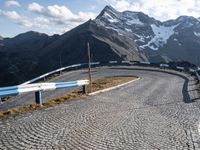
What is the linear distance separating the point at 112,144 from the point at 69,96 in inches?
341

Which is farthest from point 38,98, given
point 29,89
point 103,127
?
point 103,127

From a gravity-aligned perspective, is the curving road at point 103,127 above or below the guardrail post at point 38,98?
below

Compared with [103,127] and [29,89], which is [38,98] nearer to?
[29,89]

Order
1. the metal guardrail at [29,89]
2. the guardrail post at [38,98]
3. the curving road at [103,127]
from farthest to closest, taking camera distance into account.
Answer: the guardrail post at [38,98]
the metal guardrail at [29,89]
the curving road at [103,127]

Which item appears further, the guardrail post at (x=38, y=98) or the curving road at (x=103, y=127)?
Answer: the guardrail post at (x=38, y=98)

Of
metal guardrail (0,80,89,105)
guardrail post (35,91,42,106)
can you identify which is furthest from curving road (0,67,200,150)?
metal guardrail (0,80,89,105)

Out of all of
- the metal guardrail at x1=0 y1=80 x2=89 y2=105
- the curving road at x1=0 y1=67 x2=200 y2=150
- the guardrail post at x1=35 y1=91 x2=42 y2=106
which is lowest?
the curving road at x1=0 y1=67 x2=200 y2=150

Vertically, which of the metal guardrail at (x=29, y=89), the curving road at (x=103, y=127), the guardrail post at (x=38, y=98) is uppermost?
the metal guardrail at (x=29, y=89)

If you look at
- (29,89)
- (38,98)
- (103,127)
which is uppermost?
(29,89)

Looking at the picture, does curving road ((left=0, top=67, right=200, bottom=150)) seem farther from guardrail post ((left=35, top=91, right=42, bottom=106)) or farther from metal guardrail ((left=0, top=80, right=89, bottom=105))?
metal guardrail ((left=0, top=80, right=89, bottom=105))

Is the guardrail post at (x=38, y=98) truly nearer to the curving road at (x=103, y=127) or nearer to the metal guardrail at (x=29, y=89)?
the metal guardrail at (x=29, y=89)

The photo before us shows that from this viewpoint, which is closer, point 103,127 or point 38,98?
point 103,127

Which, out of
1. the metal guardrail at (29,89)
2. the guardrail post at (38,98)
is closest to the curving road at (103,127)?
the guardrail post at (38,98)

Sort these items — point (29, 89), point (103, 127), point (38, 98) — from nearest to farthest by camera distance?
point (103, 127), point (29, 89), point (38, 98)
